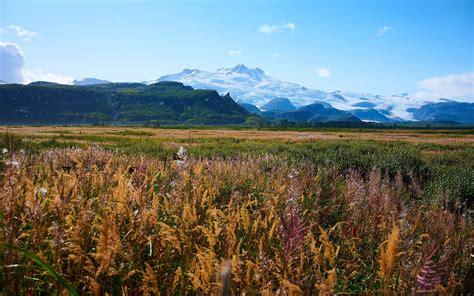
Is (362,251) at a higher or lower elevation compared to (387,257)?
lower

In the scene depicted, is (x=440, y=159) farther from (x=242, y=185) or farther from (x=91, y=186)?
(x=91, y=186)

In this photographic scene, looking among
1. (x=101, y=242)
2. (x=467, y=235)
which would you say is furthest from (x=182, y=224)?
(x=467, y=235)

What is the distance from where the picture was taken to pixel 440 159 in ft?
87.8

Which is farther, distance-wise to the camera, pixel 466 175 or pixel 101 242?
pixel 466 175

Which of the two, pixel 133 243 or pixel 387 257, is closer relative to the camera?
pixel 387 257

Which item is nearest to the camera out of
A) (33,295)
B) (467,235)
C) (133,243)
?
(33,295)

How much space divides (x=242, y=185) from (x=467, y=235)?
3.95m

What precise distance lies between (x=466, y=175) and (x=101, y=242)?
639 inches

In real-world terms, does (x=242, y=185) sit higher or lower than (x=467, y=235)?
higher

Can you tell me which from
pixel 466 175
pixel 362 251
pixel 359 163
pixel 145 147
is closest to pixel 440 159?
pixel 359 163

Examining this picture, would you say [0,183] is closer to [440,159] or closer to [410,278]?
[410,278]

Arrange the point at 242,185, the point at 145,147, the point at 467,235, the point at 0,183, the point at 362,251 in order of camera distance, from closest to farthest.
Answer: the point at 0,183 → the point at 362,251 → the point at 467,235 → the point at 242,185 → the point at 145,147

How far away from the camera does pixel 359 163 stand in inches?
819

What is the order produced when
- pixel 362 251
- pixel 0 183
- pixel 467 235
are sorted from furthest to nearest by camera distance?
pixel 467 235
pixel 362 251
pixel 0 183
